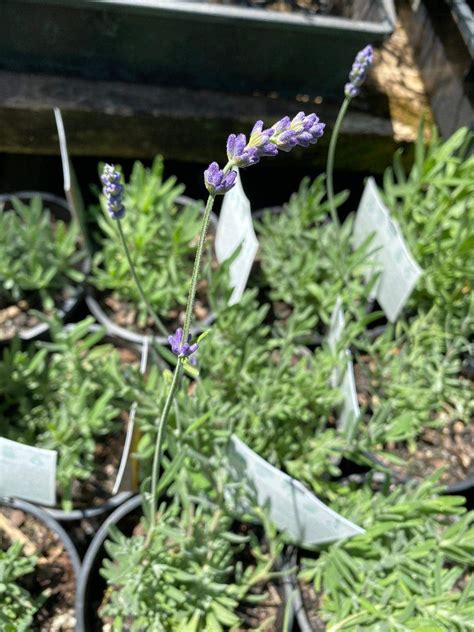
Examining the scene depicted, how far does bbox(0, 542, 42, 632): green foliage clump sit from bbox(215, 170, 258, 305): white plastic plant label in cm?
56

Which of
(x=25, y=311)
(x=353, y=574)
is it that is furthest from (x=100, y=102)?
(x=353, y=574)

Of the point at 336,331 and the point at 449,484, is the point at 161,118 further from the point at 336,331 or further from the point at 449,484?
the point at 449,484

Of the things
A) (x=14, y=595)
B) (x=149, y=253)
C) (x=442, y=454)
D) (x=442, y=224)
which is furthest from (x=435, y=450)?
(x=14, y=595)

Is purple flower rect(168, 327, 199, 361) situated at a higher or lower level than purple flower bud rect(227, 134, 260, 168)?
lower

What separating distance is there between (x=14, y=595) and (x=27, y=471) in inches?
7.5

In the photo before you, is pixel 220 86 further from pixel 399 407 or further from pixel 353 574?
pixel 353 574

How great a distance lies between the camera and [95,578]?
45.6 inches

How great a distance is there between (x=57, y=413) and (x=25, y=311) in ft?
1.17

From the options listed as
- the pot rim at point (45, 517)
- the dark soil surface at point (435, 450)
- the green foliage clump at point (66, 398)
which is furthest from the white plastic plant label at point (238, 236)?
the pot rim at point (45, 517)

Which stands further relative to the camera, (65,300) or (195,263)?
(65,300)

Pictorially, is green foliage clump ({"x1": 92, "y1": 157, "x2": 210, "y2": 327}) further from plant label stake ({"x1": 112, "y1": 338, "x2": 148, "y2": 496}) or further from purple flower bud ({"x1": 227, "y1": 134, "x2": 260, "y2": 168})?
purple flower bud ({"x1": 227, "y1": 134, "x2": 260, "y2": 168})

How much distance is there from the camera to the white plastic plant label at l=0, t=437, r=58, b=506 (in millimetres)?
969

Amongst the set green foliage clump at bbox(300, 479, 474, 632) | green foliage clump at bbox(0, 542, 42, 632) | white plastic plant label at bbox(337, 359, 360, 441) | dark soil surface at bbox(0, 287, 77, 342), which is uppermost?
white plastic plant label at bbox(337, 359, 360, 441)

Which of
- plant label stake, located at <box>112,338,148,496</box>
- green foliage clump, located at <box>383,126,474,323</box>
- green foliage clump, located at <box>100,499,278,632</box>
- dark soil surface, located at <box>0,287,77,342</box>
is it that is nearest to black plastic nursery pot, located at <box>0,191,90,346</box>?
dark soil surface, located at <box>0,287,77,342</box>
